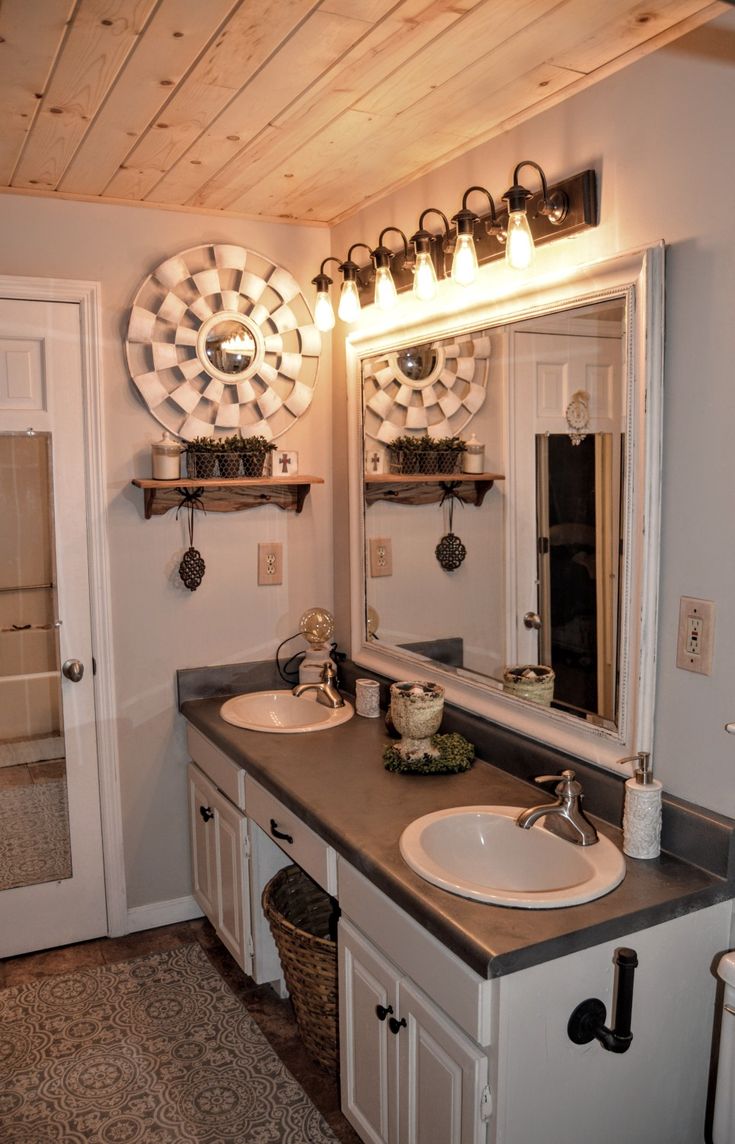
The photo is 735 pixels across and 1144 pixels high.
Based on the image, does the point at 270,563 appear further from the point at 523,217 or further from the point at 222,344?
the point at 523,217

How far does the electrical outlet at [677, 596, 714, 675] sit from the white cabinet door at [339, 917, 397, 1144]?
32.9 inches

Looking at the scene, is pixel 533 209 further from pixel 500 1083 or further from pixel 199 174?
pixel 500 1083

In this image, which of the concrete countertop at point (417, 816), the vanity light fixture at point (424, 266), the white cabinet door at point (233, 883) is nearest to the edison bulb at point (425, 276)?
the vanity light fixture at point (424, 266)

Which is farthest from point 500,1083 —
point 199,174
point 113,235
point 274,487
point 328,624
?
point 113,235

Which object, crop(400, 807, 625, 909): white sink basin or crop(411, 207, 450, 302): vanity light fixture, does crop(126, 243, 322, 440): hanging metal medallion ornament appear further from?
crop(400, 807, 625, 909): white sink basin

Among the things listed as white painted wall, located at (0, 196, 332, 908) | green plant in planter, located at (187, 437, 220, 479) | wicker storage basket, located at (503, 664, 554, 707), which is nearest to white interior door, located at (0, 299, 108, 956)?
white painted wall, located at (0, 196, 332, 908)

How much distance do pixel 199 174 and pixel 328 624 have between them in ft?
4.64

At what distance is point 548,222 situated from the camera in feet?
6.69

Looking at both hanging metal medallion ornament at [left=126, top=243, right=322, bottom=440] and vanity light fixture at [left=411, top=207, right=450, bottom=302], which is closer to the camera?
vanity light fixture at [left=411, top=207, right=450, bottom=302]

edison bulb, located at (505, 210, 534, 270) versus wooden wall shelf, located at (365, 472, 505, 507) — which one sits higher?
edison bulb, located at (505, 210, 534, 270)

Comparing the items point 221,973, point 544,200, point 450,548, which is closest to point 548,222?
point 544,200

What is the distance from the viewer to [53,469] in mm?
2848

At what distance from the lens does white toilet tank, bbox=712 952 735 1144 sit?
1635mm

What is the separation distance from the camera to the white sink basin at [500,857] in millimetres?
1708
